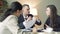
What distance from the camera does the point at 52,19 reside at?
2.04 m

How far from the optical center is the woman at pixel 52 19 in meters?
2.02

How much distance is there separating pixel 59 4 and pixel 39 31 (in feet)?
1.41

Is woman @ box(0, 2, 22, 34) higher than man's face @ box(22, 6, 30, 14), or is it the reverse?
man's face @ box(22, 6, 30, 14)

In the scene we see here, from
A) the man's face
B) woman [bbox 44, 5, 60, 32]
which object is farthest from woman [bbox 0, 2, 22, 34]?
woman [bbox 44, 5, 60, 32]

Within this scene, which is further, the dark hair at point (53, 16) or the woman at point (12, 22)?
the dark hair at point (53, 16)

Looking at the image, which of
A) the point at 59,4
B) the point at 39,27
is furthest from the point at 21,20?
the point at 59,4

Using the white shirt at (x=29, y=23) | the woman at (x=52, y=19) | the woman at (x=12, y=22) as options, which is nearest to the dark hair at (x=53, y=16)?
the woman at (x=52, y=19)

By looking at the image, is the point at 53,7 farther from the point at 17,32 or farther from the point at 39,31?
the point at 17,32

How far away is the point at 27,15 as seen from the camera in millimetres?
2098

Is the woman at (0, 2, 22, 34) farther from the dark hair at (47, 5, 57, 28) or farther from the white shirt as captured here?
the dark hair at (47, 5, 57, 28)

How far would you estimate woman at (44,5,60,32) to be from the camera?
6.63ft

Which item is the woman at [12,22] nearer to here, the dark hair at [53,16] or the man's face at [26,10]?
the man's face at [26,10]

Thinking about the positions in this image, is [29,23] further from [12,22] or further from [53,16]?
[12,22]

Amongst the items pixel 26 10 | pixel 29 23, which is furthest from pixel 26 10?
pixel 29 23
